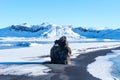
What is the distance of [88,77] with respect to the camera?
1155 inches

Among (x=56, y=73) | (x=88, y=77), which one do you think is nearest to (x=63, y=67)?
(x=56, y=73)

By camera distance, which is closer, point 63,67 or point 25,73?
point 25,73

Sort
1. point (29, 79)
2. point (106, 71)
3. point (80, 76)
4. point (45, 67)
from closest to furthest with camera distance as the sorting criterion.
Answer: point (29, 79), point (80, 76), point (106, 71), point (45, 67)

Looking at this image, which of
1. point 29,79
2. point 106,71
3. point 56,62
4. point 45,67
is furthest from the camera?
point 56,62

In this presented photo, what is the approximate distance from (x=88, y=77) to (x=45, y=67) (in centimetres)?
729

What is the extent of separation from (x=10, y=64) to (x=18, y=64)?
3.07 feet

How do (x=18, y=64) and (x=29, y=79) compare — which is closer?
(x=29, y=79)

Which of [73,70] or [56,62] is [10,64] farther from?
[73,70]

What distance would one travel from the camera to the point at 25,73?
3097cm

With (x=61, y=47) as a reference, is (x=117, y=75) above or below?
below

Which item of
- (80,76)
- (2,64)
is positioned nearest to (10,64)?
(2,64)

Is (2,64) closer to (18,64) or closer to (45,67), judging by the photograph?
(18,64)

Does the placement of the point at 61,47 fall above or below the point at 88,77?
above

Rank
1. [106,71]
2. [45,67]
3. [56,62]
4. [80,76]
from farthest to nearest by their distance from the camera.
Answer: [56,62]
[45,67]
[106,71]
[80,76]
